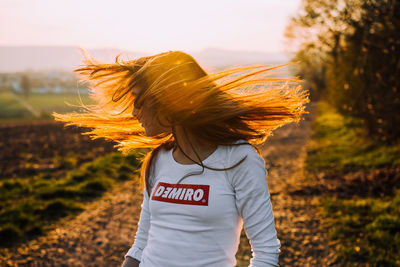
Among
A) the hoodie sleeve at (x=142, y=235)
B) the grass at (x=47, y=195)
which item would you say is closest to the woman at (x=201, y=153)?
the hoodie sleeve at (x=142, y=235)

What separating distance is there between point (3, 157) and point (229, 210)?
12051mm

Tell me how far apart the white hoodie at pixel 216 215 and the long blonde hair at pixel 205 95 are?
19 centimetres

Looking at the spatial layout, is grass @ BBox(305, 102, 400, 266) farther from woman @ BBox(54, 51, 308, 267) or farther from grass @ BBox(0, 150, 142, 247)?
grass @ BBox(0, 150, 142, 247)

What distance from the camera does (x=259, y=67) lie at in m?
2.04

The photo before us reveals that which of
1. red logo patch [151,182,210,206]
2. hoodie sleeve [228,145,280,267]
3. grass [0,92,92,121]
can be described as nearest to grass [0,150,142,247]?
grass [0,92,92,121]

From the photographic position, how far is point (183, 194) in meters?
1.71

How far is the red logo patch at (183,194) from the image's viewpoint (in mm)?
1646

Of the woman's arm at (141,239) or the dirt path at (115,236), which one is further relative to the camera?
the dirt path at (115,236)

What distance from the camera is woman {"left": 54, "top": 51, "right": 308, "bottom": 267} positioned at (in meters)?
1.61

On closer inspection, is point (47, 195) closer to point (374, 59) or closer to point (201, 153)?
point (201, 153)

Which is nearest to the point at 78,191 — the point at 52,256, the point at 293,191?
the point at 52,256

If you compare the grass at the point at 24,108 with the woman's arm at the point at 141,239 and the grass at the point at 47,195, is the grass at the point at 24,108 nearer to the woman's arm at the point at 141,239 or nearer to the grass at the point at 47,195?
the grass at the point at 47,195

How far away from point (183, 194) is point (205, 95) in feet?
1.77

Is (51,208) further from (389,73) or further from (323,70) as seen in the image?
(323,70)
